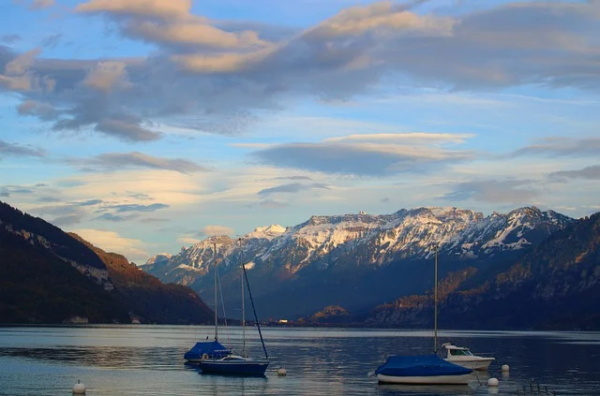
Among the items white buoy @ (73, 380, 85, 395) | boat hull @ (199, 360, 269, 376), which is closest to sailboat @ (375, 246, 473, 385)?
boat hull @ (199, 360, 269, 376)

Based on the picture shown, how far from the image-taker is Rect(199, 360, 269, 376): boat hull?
134 metres

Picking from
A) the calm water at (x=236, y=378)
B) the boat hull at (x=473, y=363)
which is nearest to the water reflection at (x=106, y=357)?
the calm water at (x=236, y=378)

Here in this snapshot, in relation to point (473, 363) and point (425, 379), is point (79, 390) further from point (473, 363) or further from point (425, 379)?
point (473, 363)

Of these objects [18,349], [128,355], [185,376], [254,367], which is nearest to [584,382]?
[254,367]

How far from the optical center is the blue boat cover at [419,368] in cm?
12169

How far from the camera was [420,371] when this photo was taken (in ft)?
398

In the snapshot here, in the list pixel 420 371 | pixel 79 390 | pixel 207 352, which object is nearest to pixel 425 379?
pixel 420 371

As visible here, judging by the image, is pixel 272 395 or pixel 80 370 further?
pixel 80 370

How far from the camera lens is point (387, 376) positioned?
12225cm

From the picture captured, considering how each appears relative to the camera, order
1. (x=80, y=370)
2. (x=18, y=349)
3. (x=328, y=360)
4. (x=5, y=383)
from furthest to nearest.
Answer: (x=18, y=349) → (x=328, y=360) → (x=80, y=370) → (x=5, y=383)

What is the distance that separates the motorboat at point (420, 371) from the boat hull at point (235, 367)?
693 inches

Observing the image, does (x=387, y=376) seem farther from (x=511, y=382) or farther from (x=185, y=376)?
(x=185, y=376)

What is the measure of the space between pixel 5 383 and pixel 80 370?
79.7ft

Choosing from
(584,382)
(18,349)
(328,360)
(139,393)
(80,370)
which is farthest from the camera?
(18,349)
